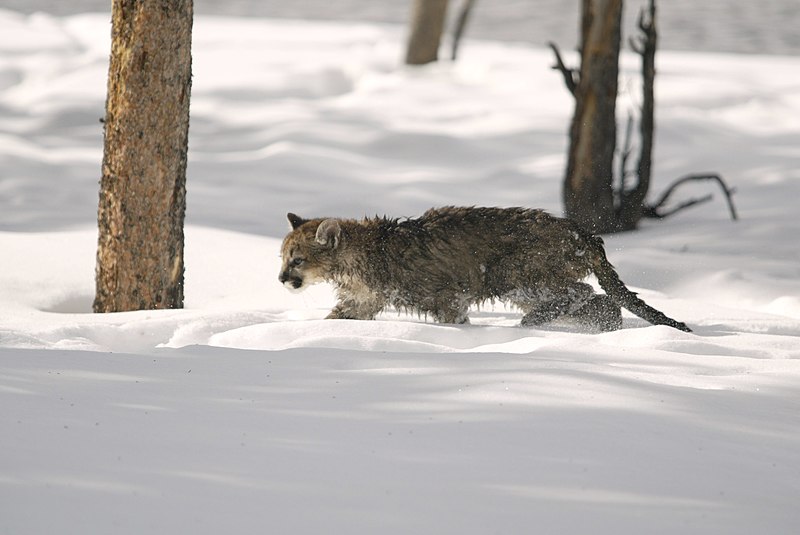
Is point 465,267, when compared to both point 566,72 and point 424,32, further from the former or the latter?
point 424,32

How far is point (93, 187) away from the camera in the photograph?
1216 cm

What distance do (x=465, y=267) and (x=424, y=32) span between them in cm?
1409

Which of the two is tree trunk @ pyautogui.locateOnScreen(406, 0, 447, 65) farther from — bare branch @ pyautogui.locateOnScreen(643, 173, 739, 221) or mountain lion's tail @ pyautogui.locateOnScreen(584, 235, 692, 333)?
mountain lion's tail @ pyautogui.locateOnScreen(584, 235, 692, 333)

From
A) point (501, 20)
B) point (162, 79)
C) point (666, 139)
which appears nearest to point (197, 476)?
point (162, 79)

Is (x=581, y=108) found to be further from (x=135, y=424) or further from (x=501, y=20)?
(x=501, y=20)

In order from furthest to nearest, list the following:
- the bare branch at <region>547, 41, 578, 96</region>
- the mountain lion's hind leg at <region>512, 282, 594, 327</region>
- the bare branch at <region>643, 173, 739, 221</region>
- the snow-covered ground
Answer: the bare branch at <region>643, 173, 739, 221</region> → the bare branch at <region>547, 41, 578, 96</region> → the mountain lion's hind leg at <region>512, 282, 594, 327</region> → the snow-covered ground

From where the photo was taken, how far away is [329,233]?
6527mm

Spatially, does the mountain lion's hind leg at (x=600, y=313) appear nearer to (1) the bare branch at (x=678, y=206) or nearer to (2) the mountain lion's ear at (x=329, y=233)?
(2) the mountain lion's ear at (x=329, y=233)

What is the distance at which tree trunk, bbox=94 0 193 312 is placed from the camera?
21.5ft

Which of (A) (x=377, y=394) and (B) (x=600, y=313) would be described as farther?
(B) (x=600, y=313)

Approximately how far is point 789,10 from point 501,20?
913 cm

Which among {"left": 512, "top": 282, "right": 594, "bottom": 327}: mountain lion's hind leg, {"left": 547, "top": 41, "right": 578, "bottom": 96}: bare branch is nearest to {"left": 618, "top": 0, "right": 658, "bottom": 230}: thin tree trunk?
{"left": 547, "top": 41, "right": 578, "bottom": 96}: bare branch

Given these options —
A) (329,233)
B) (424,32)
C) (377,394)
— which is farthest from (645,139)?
(424,32)

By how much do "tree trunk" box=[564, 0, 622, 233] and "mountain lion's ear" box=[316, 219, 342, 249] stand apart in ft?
16.6
